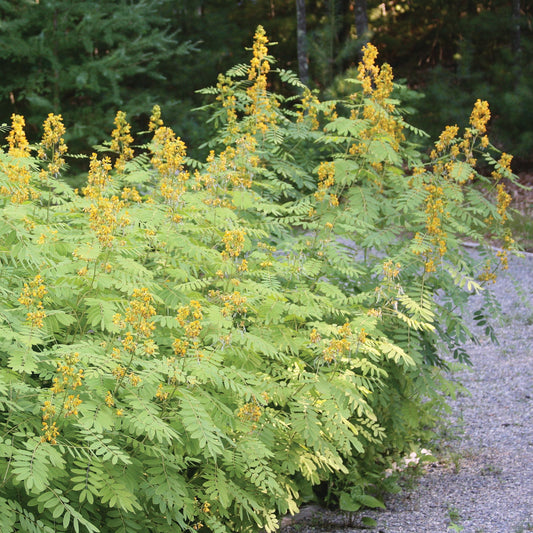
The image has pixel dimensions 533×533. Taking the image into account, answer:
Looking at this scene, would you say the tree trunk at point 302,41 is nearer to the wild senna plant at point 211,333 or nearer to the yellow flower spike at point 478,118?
the wild senna plant at point 211,333

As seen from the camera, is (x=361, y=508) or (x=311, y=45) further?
(x=311, y=45)

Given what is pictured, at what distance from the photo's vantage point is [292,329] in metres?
4.03

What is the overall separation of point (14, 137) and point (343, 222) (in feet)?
6.87

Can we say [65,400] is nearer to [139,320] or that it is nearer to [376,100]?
[139,320]

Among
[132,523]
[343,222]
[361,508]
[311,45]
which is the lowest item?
[361,508]

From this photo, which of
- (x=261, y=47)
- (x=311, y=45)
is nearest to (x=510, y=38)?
(x=311, y=45)

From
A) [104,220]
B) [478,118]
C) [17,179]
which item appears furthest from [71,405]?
[478,118]

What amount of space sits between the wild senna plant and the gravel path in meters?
0.18

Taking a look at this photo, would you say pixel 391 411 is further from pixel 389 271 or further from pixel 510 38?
pixel 510 38

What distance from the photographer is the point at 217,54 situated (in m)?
15.0

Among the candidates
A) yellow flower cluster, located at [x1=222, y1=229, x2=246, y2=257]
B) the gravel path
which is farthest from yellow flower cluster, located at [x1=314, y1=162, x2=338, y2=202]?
the gravel path

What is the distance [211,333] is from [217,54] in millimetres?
12623

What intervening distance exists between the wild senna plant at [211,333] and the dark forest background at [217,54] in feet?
17.9

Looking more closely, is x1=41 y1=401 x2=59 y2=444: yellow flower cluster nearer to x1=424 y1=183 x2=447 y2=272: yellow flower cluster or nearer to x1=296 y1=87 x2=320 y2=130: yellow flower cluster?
x1=424 y1=183 x2=447 y2=272: yellow flower cluster
